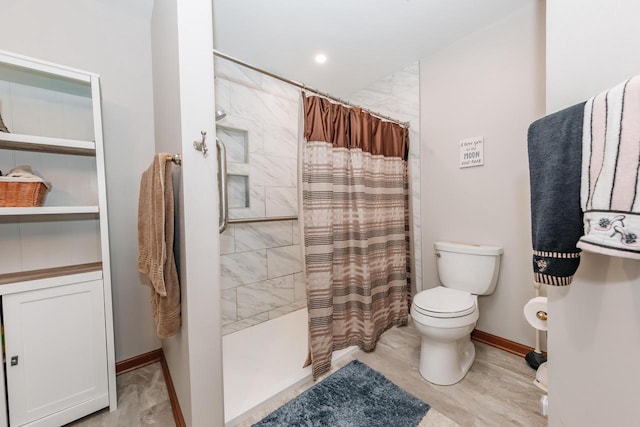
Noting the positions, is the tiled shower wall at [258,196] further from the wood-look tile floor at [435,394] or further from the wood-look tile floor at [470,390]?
the wood-look tile floor at [470,390]

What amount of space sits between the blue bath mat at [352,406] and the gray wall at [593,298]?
68 centimetres

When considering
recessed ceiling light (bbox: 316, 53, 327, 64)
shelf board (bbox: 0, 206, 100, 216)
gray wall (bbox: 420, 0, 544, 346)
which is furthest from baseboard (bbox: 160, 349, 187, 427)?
recessed ceiling light (bbox: 316, 53, 327, 64)

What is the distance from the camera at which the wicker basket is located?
3.62 feet

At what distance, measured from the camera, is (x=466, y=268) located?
5.76 ft

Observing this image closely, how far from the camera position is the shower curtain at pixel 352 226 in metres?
1.51

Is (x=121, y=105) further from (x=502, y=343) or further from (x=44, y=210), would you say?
(x=502, y=343)

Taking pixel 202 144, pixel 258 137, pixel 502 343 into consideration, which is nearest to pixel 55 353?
pixel 202 144

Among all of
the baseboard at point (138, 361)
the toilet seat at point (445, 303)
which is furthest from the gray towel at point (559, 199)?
the baseboard at point (138, 361)

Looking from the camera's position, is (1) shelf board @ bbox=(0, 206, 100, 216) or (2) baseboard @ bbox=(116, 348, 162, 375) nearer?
(1) shelf board @ bbox=(0, 206, 100, 216)

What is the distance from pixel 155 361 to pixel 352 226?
170cm

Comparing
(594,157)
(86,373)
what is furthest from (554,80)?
(86,373)

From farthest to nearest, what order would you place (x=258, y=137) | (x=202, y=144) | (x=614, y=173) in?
(x=258, y=137) → (x=202, y=144) → (x=614, y=173)

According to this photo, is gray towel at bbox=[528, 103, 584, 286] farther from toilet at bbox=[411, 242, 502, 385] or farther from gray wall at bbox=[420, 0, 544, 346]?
gray wall at bbox=[420, 0, 544, 346]

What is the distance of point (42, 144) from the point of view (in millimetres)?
1185
